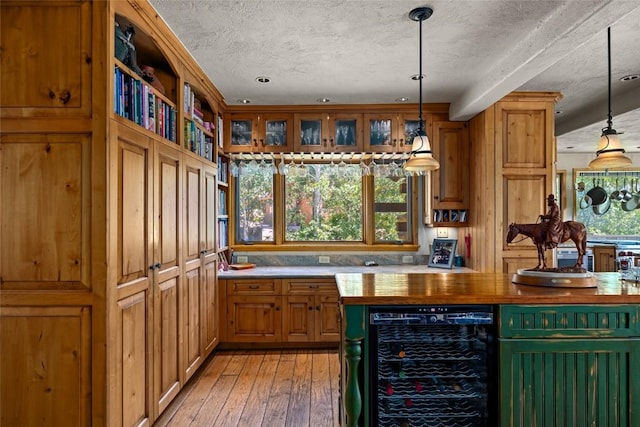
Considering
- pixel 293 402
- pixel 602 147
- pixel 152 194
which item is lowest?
pixel 293 402

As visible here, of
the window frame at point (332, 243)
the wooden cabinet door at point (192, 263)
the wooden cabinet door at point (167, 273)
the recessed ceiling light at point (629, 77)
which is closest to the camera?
the wooden cabinet door at point (167, 273)

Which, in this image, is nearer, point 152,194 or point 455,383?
point 455,383

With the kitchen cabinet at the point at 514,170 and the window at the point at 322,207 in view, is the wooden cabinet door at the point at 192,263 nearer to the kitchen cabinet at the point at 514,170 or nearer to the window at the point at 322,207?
the window at the point at 322,207

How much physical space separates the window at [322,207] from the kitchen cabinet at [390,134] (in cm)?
41

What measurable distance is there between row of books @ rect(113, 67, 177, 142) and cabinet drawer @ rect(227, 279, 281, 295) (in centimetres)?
164

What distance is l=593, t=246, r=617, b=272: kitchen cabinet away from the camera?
5.85m

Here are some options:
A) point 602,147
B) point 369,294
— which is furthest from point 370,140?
point 369,294

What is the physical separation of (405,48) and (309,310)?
2.50m

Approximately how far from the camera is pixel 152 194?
7.53 feet

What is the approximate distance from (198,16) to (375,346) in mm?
2160

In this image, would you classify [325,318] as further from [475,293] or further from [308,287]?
[475,293]

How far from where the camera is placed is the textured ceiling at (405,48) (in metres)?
2.19

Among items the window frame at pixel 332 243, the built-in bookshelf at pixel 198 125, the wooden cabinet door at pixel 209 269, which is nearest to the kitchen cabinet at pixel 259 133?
the built-in bookshelf at pixel 198 125

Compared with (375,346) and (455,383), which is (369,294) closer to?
(375,346)
